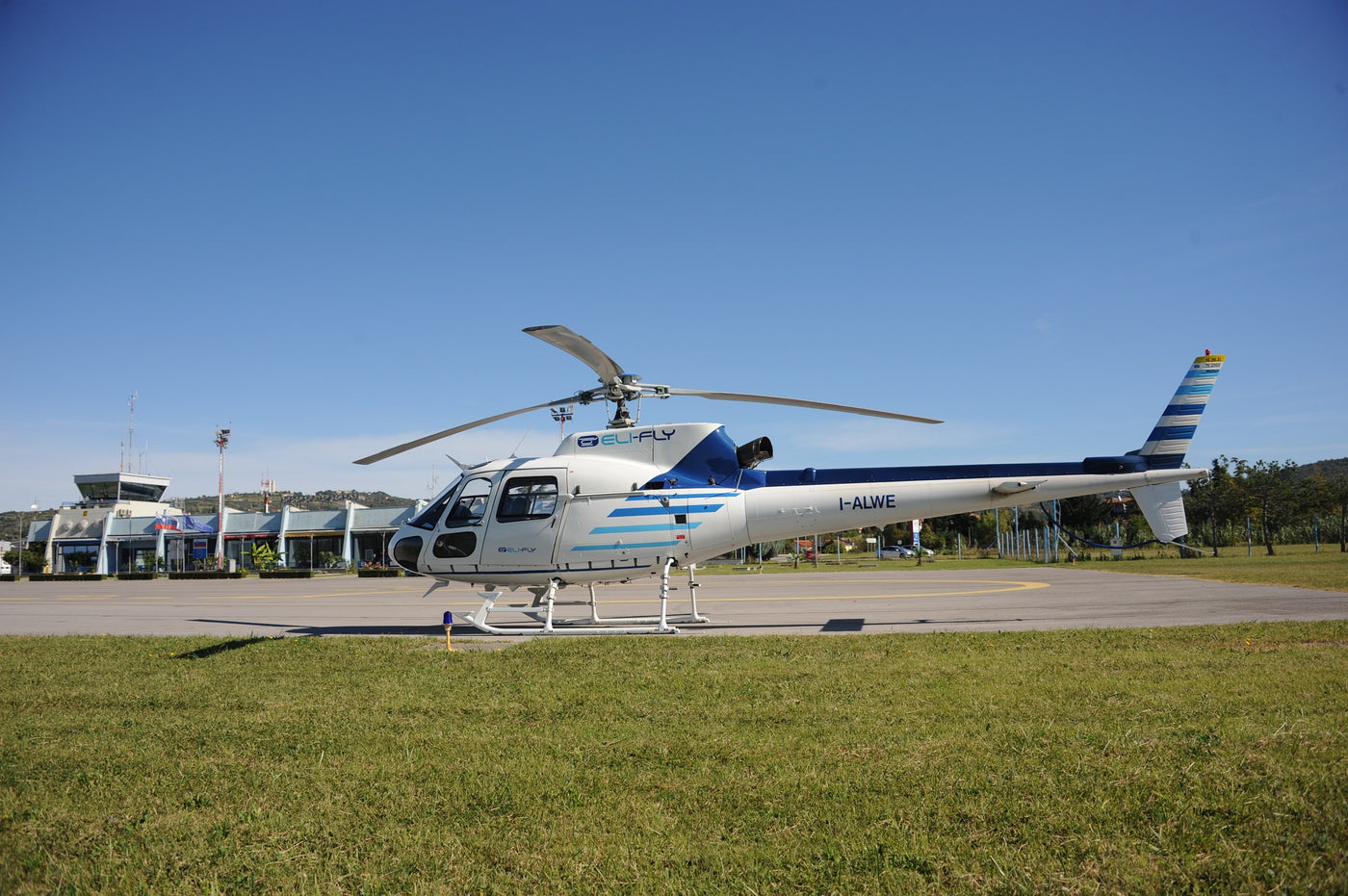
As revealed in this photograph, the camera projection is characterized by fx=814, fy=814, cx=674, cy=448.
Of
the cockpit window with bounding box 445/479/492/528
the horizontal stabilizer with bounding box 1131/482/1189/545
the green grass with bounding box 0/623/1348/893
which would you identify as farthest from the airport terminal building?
the green grass with bounding box 0/623/1348/893

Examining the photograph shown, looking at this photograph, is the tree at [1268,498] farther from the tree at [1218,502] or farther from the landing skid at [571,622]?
the landing skid at [571,622]

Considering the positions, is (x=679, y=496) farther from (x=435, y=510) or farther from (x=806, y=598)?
(x=806, y=598)

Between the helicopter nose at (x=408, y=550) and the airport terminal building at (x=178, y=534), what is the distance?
6160 cm

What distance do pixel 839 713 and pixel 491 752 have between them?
294 cm

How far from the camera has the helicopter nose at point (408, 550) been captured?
15.8m

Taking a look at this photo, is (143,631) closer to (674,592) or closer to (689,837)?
(674,592)

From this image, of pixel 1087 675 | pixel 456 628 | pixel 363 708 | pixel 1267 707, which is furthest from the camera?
pixel 456 628

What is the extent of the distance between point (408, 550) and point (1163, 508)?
544 inches

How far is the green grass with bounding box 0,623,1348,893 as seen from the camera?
3.92 metres

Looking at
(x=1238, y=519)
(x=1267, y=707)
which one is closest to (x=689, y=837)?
(x=1267, y=707)

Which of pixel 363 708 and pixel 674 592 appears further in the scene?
pixel 674 592

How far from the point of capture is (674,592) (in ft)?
87.6

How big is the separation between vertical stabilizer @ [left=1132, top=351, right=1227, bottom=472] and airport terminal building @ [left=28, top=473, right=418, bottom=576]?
2716 inches

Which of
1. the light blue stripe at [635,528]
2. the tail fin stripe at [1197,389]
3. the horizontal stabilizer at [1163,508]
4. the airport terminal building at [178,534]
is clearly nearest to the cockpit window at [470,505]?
the light blue stripe at [635,528]
